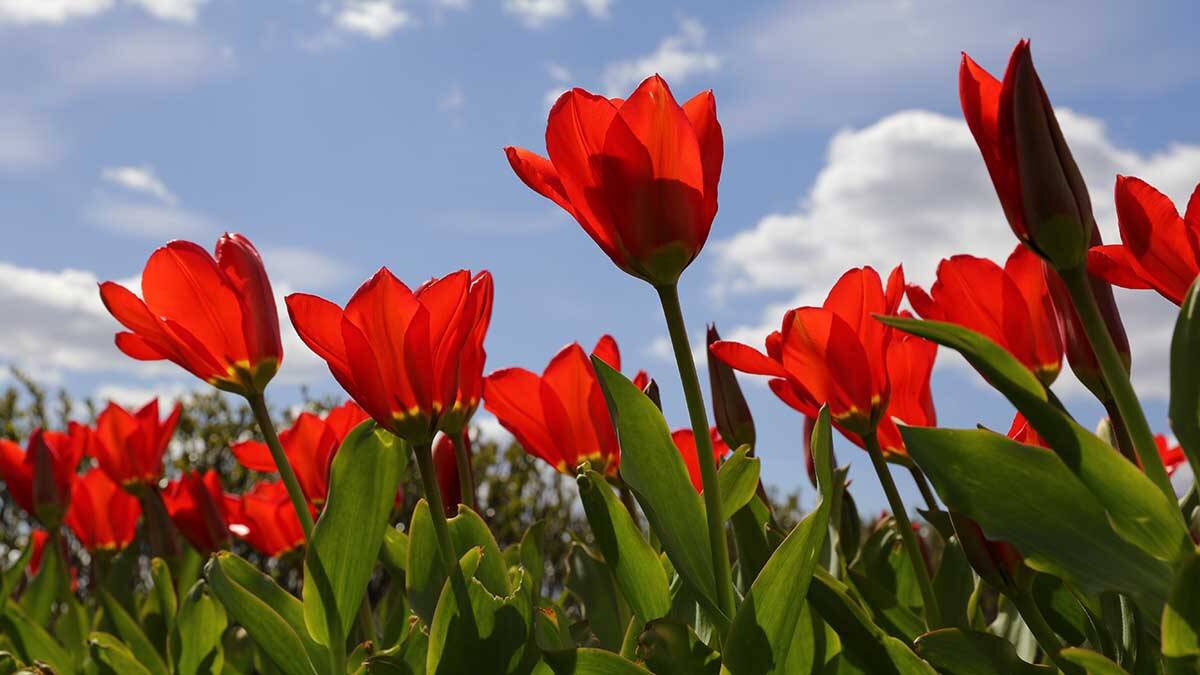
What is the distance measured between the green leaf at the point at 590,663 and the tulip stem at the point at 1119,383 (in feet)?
1.45

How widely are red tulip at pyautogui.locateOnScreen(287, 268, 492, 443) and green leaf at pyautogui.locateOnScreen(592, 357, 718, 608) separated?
0.69 feet

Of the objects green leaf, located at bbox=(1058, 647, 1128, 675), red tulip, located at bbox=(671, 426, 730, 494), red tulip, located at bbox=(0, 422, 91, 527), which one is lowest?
green leaf, located at bbox=(1058, 647, 1128, 675)

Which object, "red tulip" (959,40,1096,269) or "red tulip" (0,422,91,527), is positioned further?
"red tulip" (0,422,91,527)

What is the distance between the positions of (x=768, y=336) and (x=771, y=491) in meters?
6.15

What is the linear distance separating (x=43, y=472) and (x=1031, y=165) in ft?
7.61

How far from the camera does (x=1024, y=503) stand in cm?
80

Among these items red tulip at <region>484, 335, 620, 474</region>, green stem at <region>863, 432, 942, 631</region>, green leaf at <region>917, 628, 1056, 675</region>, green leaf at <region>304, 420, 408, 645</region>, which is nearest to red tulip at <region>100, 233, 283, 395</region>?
green leaf at <region>304, 420, 408, 645</region>

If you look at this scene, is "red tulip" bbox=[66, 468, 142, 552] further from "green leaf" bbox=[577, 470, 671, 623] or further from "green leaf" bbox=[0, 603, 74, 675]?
"green leaf" bbox=[577, 470, 671, 623]

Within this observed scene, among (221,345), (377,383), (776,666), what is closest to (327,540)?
(377,383)

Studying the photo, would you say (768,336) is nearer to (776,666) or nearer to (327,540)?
(776,666)

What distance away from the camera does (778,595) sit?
93 cm

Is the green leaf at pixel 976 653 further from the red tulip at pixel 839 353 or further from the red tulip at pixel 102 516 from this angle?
the red tulip at pixel 102 516

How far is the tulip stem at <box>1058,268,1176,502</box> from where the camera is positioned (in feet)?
2.64

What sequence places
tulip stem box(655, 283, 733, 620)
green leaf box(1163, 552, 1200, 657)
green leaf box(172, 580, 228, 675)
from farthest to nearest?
green leaf box(172, 580, 228, 675) < tulip stem box(655, 283, 733, 620) < green leaf box(1163, 552, 1200, 657)
